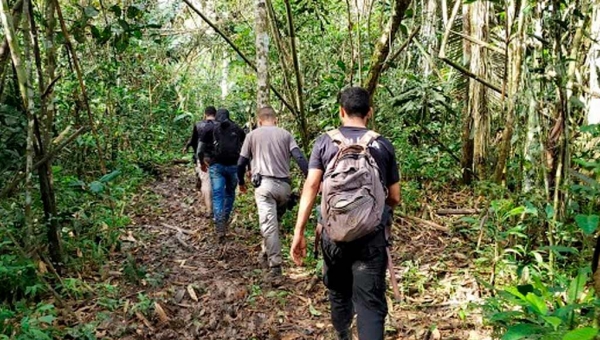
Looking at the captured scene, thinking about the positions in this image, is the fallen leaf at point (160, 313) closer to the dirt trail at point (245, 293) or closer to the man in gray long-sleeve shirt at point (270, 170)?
the dirt trail at point (245, 293)

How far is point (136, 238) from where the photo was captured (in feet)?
22.7

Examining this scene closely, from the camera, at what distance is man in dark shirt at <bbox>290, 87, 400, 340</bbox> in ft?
11.0

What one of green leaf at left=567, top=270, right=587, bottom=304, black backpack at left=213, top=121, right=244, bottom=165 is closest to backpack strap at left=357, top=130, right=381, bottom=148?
green leaf at left=567, top=270, right=587, bottom=304

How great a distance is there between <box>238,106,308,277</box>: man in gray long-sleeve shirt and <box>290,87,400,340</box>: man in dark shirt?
2.08 meters

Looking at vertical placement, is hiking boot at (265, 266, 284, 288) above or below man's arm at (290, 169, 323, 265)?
below

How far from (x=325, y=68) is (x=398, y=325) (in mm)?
8028

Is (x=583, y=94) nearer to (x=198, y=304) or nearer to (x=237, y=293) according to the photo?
(x=237, y=293)

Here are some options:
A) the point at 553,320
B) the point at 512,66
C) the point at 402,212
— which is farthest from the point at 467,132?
the point at 553,320

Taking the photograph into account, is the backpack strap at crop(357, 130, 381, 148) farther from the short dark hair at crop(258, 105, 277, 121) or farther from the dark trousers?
the dark trousers

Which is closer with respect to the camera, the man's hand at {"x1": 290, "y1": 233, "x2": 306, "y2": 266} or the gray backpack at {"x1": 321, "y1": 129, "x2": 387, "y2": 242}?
the gray backpack at {"x1": 321, "y1": 129, "x2": 387, "y2": 242}

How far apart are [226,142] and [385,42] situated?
8.75 ft

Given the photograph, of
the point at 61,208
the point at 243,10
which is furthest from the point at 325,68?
the point at 61,208

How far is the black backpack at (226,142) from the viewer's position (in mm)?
7070

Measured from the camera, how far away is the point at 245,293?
516cm
